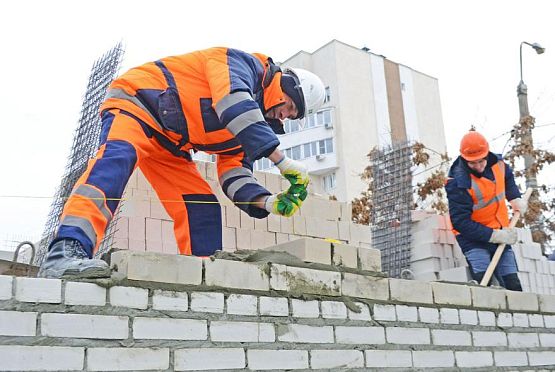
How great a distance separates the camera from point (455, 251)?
6172 mm

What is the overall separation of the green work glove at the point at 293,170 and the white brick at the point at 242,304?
2.36ft

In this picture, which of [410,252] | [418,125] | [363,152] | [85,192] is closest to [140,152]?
[85,192]

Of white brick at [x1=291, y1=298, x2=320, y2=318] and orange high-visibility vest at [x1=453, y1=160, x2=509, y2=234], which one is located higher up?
orange high-visibility vest at [x1=453, y1=160, x2=509, y2=234]

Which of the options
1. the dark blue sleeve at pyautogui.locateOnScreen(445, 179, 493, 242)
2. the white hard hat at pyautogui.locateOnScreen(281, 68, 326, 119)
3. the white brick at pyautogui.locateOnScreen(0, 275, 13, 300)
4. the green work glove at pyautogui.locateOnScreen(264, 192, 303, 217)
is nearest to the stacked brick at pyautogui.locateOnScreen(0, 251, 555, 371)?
the white brick at pyautogui.locateOnScreen(0, 275, 13, 300)

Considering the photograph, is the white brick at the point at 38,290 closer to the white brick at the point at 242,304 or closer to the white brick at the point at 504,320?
the white brick at the point at 242,304

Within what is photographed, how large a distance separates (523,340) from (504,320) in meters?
0.21

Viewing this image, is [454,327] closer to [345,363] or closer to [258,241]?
[345,363]

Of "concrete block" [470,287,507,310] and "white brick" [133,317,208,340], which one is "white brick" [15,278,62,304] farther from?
"concrete block" [470,287,507,310]

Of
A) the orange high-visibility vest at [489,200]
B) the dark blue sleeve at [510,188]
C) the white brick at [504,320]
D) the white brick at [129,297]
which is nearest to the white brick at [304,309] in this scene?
the white brick at [129,297]

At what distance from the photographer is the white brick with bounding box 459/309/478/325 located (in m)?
3.77

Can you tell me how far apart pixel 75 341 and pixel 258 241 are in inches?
105

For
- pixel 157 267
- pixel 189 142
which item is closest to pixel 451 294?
pixel 189 142

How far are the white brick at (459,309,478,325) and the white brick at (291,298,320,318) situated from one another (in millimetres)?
1233

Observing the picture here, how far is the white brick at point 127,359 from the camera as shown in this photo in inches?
84.6
